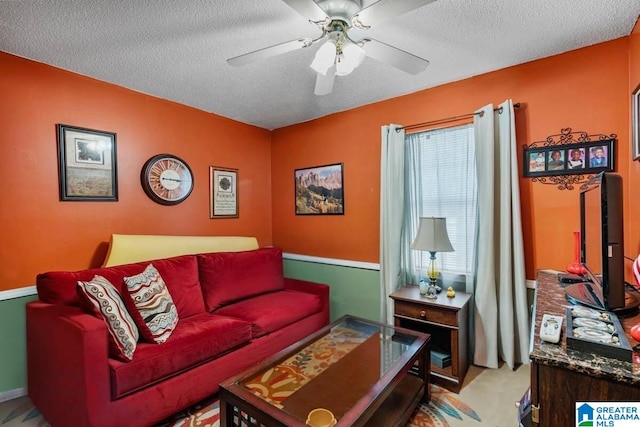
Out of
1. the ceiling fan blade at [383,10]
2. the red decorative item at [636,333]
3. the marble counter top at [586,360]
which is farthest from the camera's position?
the ceiling fan blade at [383,10]

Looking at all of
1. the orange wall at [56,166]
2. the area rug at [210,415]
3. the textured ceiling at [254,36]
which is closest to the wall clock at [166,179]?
the orange wall at [56,166]

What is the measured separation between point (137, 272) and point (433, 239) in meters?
2.20

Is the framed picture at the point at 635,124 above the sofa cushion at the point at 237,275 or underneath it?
above

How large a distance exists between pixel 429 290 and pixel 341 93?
1.88 m

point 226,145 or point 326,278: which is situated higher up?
point 226,145

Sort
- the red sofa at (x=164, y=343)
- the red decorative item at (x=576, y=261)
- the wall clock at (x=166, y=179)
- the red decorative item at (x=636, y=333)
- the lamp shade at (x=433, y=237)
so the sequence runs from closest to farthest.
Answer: the red decorative item at (x=636, y=333)
the red sofa at (x=164, y=343)
the red decorative item at (x=576, y=261)
the lamp shade at (x=433, y=237)
the wall clock at (x=166, y=179)

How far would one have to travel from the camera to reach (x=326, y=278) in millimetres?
3422

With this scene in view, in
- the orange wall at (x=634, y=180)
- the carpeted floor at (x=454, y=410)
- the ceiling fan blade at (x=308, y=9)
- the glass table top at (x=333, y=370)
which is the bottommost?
the carpeted floor at (x=454, y=410)

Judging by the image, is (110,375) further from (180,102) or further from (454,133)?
(454,133)

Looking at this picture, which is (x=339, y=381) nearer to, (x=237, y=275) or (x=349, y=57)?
(x=237, y=275)

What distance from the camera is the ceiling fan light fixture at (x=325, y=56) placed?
1.44 metres

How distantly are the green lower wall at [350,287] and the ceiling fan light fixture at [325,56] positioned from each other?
2084mm

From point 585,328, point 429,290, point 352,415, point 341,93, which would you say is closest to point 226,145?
point 341,93

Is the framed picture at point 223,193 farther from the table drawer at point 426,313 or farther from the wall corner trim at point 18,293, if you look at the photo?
the table drawer at point 426,313
